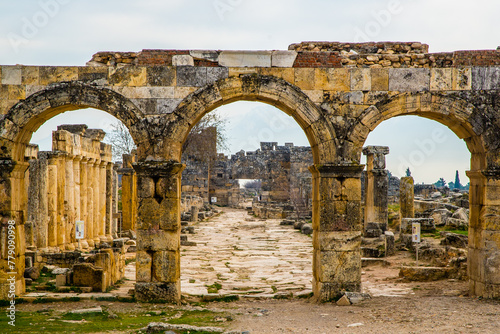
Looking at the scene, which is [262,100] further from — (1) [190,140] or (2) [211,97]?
A: (1) [190,140]

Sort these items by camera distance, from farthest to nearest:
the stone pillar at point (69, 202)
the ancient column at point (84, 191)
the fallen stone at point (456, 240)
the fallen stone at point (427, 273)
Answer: the ancient column at point (84, 191) < the stone pillar at point (69, 202) < the fallen stone at point (456, 240) < the fallen stone at point (427, 273)

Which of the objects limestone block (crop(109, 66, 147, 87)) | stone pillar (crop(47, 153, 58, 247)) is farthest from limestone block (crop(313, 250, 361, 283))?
stone pillar (crop(47, 153, 58, 247))

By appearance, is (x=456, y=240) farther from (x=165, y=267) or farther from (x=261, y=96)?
(x=165, y=267)

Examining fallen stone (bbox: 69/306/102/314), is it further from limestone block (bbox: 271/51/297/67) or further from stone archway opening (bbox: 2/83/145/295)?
limestone block (bbox: 271/51/297/67)

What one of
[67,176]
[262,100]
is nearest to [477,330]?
[262,100]

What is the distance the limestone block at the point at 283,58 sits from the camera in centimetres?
865

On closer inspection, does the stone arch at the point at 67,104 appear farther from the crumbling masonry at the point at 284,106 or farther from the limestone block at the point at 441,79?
the limestone block at the point at 441,79

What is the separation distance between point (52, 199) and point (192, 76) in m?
6.61

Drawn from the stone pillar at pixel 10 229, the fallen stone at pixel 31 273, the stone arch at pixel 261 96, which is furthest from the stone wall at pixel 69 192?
the stone arch at pixel 261 96

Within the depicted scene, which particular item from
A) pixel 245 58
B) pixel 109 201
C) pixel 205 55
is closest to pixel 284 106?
pixel 245 58

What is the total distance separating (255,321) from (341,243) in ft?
7.08

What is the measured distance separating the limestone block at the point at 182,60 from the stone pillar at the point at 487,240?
559 centimetres

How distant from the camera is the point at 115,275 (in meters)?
10.0

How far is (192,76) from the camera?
8578 mm
